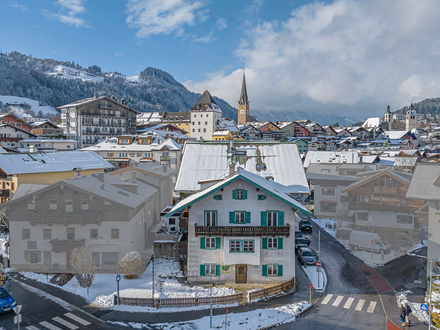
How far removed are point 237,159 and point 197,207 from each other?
12587mm

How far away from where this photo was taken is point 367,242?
39594 millimetres

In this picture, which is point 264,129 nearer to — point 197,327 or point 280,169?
point 280,169

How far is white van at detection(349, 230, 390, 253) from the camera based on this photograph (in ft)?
128

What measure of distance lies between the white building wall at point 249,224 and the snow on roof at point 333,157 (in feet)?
159

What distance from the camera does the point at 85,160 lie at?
200 feet

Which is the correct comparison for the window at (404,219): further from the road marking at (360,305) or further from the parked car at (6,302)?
the parked car at (6,302)

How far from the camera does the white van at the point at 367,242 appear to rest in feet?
128

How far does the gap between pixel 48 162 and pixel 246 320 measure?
45.5 metres

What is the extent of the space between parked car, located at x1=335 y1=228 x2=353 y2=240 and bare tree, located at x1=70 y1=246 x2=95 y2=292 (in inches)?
1237

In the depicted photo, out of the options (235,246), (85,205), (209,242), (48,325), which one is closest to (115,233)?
(85,205)

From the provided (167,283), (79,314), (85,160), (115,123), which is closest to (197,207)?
(167,283)

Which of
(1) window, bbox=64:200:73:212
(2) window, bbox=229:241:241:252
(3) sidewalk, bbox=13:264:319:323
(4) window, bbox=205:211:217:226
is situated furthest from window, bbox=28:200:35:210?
(2) window, bbox=229:241:241:252

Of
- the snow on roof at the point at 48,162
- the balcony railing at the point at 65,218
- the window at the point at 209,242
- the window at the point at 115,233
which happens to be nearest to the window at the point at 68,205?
the balcony railing at the point at 65,218

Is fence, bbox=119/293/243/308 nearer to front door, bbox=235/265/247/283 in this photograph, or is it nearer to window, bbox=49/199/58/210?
front door, bbox=235/265/247/283
